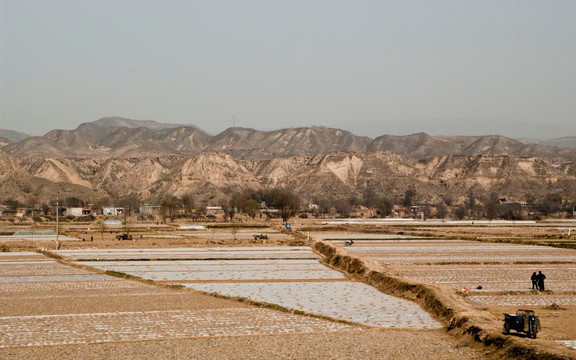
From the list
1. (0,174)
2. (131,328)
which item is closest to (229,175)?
(0,174)

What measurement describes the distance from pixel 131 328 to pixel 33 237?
43.6 m

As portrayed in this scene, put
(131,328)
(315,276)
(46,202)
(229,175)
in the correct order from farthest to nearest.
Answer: (229,175), (46,202), (315,276), (131,328)

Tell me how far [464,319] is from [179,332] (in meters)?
7.16

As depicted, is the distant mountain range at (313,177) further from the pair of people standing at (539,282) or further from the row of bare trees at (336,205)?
the pair of people standing at (539,282)

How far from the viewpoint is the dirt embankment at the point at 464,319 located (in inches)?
497

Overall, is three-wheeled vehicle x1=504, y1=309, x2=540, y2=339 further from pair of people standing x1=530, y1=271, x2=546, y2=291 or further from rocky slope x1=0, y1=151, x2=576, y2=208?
rocky slope x1=0, y1=151, x2=576, y2=208

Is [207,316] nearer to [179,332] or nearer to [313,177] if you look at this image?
[179,332]

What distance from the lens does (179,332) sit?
16.2m

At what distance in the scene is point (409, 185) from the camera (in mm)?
146875

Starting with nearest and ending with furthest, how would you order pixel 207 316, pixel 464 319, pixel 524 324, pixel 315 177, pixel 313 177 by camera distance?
pixel 524 324
pixel 464 319
pixel 207 316
pixel 315 177
pixel 313 177

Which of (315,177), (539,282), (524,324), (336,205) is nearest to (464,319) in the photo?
(524,324)

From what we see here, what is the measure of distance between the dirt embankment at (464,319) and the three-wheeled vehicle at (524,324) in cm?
30

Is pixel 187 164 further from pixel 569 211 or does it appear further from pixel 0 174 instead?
pixel 569 211

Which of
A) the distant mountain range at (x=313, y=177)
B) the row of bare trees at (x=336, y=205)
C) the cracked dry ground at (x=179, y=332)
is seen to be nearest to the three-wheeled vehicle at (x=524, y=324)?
the cracked dry ground at (x=179, y=332)
